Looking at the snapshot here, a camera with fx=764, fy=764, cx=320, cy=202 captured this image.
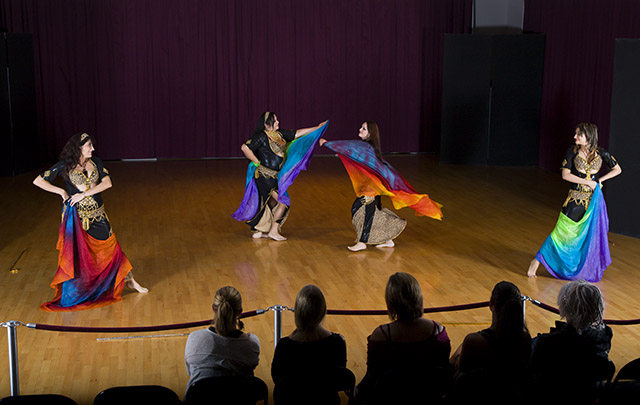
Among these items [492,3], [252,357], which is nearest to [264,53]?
[492,3]

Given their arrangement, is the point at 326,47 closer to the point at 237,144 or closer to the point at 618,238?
the point at 237,144

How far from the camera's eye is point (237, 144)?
13.9 meters

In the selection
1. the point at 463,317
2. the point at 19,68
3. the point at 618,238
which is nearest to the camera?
the point at 463,317

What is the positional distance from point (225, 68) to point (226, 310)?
10520 millimetres

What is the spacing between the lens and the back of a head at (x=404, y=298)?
140 inches

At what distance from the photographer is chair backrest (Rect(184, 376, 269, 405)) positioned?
312 cm

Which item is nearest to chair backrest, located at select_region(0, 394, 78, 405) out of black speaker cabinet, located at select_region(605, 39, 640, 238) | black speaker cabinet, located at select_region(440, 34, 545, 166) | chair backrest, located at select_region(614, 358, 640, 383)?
chair backrest, located at select_region(614, 358, 640, 383)

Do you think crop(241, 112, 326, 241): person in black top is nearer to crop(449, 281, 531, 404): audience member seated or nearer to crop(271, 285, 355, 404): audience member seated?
crop(271, 285, 355, 404): audience member seated

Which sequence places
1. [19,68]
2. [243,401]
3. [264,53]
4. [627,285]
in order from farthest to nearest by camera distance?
1. [264,53]
2. [19,68]
3. [627,285]
4. [243,401]

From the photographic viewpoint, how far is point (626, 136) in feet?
26.0

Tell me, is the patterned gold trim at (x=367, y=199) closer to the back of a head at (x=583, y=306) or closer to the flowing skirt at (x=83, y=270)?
the flowing skirt at (x=83, y=270)

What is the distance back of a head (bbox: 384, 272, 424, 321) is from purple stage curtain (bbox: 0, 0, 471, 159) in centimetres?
1054

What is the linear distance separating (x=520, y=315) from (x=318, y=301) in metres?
0.94

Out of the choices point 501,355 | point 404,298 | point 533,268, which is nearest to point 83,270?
point 404,298
